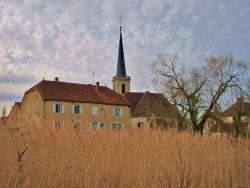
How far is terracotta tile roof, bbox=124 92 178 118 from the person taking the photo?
29.2 m

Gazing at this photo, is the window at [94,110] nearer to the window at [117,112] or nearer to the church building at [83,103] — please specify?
the church building at [83,103]

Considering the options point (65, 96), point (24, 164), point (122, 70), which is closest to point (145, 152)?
point (24, 164)

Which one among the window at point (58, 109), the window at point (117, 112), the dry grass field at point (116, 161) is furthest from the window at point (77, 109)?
the dry grass field at point (116, 161)

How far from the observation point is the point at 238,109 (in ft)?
88.0

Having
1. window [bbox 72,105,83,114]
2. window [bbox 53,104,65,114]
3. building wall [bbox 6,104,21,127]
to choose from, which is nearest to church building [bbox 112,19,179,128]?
building wall [bbox 6,104,21,127]

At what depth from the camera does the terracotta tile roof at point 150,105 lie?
95.7ft

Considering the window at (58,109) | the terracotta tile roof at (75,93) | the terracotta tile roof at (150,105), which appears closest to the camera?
the terracotta tile roof at (150,105)

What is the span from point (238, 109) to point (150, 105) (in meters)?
20.7

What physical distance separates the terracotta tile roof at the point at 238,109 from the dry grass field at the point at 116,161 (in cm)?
2096

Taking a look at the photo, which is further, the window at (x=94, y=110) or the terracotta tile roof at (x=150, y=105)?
the window at (x=94, y=110)

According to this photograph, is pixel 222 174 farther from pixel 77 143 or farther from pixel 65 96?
pixel 65 96

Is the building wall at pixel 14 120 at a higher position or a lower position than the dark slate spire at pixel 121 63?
lower

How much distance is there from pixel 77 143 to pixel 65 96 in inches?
1326

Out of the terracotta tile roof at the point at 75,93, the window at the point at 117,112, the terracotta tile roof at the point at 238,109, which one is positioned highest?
the terracotta tile roof at the point at 75,93
